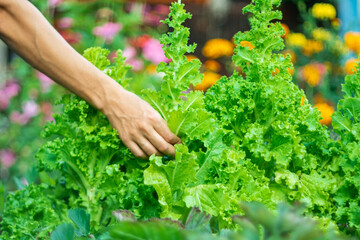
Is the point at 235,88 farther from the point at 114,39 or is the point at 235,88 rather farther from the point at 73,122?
the point at 114,39

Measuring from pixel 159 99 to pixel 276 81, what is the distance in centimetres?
35

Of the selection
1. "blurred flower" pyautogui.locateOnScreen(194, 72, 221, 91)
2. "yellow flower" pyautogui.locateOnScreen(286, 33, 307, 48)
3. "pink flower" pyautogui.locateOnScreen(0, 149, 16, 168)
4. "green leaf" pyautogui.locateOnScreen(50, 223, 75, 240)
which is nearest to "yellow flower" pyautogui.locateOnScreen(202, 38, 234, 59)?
"blurred flower" pyautogui.locateOnScreen(194, 72, 221, 91)

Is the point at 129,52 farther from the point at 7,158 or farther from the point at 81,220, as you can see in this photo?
the point at 81,220

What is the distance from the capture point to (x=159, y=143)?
1362mm

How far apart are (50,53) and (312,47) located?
3.48 meters

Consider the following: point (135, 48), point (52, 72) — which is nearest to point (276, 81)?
point (52, 72)

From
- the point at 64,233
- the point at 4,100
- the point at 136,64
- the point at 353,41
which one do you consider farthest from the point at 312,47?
the point at 64,233

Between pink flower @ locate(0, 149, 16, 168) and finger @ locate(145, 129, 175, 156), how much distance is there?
9.34ft

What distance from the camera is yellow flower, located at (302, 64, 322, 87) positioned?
4.04 meters

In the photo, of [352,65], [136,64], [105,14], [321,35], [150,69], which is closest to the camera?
[352,65]

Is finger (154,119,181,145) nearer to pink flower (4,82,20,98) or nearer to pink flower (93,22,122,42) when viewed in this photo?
pink flower (93,22,122,42)

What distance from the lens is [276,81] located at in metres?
1.45

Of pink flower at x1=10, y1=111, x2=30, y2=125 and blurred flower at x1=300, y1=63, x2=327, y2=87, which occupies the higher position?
blurred flower at x1=300, y1=63, x2=327, y2=87

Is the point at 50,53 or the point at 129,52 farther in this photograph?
the point at 129,52
